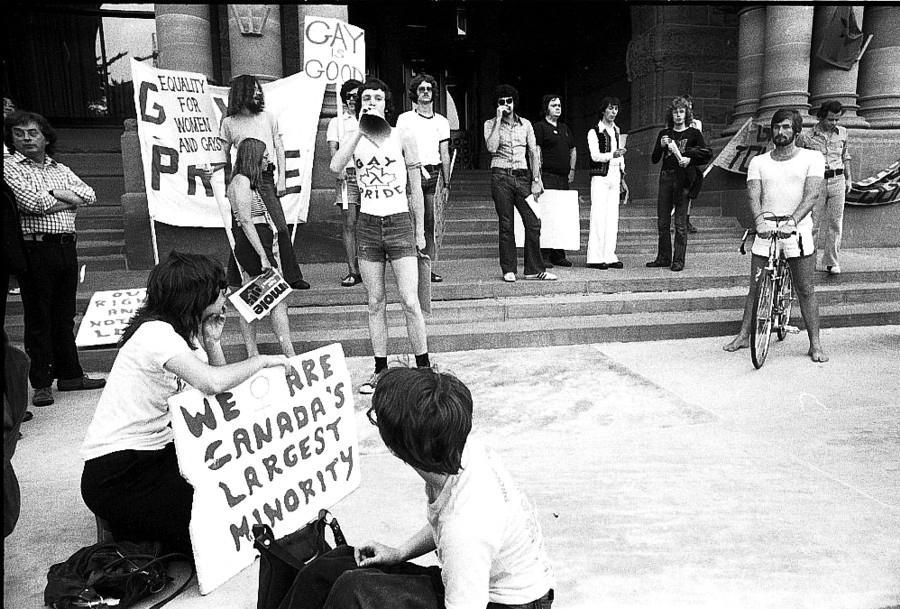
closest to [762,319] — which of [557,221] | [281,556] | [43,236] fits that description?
[557,221]

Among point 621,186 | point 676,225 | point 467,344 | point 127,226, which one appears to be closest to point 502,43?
point 621,186

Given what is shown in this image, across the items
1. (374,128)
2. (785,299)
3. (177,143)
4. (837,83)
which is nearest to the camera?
(374,128)

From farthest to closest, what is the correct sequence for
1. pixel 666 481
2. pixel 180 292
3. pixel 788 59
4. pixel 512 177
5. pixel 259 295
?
1. pixel 788 59
2. pixel 512 177
3. pixel 666 481
4. pixel 259 295
5. pixel 180 292

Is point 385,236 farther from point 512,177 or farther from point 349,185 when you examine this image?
point 512,177

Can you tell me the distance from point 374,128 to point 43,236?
246 cm

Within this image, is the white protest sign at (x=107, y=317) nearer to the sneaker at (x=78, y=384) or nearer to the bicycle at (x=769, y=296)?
the sneaker at (x=78, y=384)

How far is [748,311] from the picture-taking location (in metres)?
5.75

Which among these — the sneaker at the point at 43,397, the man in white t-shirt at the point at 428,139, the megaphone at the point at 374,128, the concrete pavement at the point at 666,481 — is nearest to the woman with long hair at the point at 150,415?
the concrete pavement at the point at 666,481

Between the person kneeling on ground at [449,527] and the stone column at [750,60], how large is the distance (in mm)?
10401

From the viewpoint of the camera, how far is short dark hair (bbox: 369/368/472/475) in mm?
1657

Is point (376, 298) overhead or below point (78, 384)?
overhead

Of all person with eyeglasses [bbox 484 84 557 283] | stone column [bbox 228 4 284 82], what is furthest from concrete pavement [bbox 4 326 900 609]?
stone column [bbox 228 4 284 82]

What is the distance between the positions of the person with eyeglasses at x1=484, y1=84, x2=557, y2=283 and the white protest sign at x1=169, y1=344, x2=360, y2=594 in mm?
4200

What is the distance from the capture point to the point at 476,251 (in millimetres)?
8812
